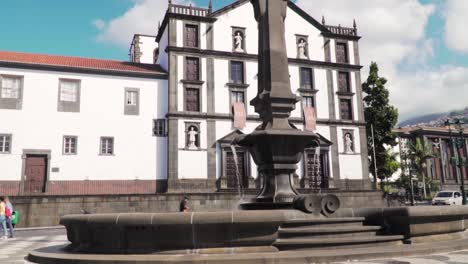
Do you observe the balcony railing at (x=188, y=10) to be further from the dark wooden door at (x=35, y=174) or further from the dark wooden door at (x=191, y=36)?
the dark wooden door at (x=35, y=174)

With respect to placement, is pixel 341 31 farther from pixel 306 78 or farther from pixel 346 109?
pixel 346 109

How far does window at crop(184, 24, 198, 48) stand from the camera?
103 feet

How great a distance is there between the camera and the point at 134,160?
28.8 m

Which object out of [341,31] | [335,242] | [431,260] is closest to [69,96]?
[341,31]

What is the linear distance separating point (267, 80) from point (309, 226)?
14.0 ft

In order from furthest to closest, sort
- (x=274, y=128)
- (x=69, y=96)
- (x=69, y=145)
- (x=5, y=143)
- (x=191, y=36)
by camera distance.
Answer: (x=191, y=36)
(x=69, y=96)
(x=69, y=145)
(x=5, y=143)
(x=274, y=128)

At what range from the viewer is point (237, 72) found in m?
32.7

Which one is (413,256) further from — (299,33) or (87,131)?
(299,33)

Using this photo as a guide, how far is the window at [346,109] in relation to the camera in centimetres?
3512

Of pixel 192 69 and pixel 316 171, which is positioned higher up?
pixel 192 69

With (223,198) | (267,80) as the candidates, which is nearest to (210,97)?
(223,198)

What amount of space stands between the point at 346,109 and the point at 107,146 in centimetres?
2065

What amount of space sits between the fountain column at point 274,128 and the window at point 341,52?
86.5ft

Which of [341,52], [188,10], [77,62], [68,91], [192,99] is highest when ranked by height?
[188,10]
